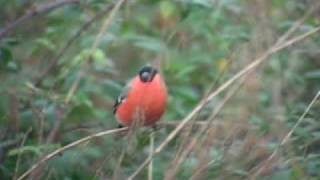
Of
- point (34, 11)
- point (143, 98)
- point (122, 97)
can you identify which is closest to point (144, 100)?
point (143, 98)

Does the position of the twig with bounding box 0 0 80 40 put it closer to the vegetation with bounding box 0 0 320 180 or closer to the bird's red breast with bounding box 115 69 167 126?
the vegetation with bounding box 0 0 320 180

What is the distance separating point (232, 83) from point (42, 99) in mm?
1359

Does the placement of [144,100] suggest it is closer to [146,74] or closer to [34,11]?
[146,74]

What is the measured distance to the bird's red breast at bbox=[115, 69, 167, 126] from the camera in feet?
20.3

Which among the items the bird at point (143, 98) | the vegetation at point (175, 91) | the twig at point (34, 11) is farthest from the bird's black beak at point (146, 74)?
the twig at point (34, 11)

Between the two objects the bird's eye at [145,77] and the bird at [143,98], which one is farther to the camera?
the bird's eye at [145,77]

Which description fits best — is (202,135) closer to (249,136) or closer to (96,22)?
(249,136)

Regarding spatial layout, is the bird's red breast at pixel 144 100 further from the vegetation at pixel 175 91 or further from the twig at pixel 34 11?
the twig at pixel 34 11

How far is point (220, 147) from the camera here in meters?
4.55

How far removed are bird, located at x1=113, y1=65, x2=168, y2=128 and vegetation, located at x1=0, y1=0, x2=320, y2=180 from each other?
0.09m

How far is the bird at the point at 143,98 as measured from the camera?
6191 millimetres

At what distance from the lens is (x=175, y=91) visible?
6.48 metres

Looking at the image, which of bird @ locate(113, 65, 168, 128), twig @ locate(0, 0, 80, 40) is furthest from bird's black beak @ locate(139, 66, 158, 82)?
twig @ locate(0, 0, 80, 40)

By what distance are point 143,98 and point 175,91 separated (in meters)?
0.24
